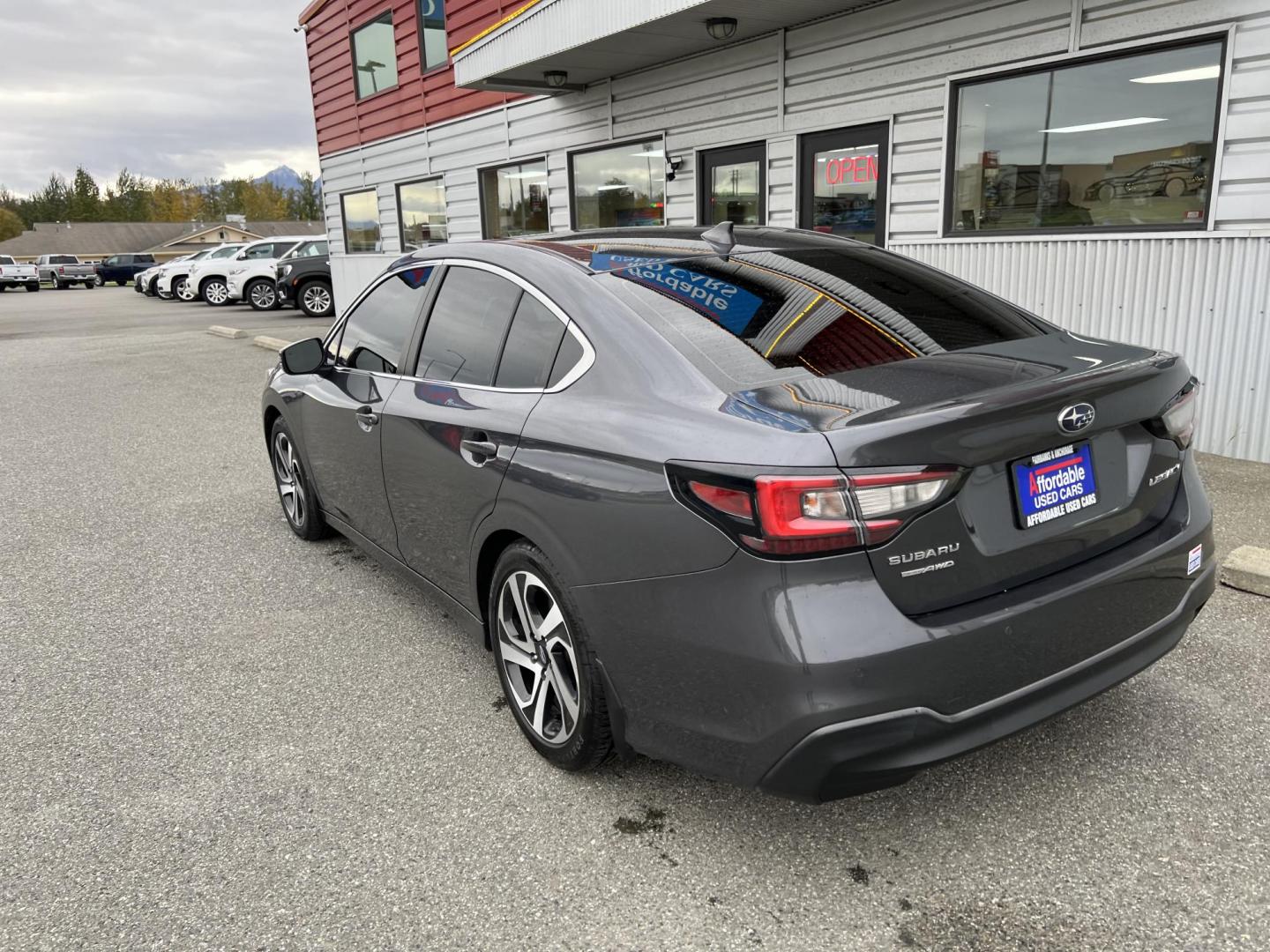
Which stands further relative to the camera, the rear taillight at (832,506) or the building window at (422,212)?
the building window at (422,212)

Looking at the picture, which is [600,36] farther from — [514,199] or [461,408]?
[461,408]

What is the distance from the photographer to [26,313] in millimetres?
27922

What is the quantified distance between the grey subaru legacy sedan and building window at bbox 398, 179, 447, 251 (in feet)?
40.1

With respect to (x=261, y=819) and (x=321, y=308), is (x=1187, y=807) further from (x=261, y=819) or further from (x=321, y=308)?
(x=321, y=308)

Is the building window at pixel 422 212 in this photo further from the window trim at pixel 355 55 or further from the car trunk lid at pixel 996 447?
the car trunk lid at pixel 996 447

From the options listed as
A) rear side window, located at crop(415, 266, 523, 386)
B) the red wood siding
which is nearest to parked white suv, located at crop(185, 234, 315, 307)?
the red wood siding

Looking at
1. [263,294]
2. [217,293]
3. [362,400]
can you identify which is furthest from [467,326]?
[217,293]

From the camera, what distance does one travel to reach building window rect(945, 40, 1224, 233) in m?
5.99

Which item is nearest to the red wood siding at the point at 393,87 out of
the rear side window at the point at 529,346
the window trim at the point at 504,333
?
the window trim at the point at 504,333

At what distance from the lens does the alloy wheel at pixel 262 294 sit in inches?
987

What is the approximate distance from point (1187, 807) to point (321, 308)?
2193 cm

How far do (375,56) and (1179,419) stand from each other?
15975mm

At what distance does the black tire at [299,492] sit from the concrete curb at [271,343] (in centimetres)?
1002

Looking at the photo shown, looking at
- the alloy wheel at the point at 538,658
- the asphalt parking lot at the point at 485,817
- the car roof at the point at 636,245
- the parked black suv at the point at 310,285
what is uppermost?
the car roof at the point at 636,245
